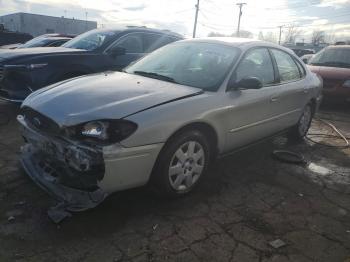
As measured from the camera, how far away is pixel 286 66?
17.2 ft

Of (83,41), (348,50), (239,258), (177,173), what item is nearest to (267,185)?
(177,173)

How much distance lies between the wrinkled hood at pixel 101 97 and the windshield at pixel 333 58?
23.3 ft

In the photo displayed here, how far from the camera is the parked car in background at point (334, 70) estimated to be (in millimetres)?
8766

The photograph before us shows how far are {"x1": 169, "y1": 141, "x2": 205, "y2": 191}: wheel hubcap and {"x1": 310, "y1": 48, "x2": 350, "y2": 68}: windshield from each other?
7.20 metres

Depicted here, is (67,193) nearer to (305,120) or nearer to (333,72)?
(305,120)

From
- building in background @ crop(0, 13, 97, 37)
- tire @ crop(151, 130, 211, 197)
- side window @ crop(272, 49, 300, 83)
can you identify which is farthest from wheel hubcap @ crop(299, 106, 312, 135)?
building in background @ crop(0, 13, 97, 37)

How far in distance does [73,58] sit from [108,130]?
12.7 feet

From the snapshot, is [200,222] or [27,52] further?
[27,52]

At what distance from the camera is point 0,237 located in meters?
2.96

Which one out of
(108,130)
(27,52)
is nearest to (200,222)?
(108,130)

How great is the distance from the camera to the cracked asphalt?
114 inches

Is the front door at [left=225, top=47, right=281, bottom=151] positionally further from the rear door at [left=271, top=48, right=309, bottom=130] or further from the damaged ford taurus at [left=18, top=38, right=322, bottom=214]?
the rear door at [left=271, top=48, right=309, bottom=130]

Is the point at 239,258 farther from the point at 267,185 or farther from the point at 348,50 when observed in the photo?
the point at 348,50

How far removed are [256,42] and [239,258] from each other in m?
2.90
